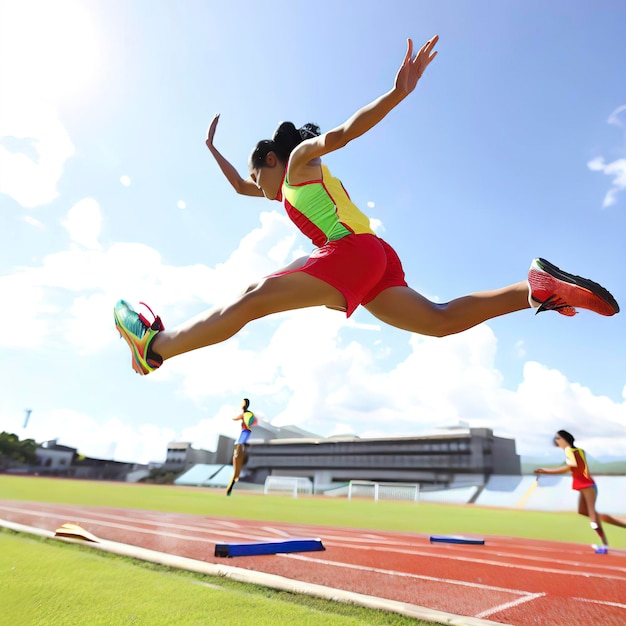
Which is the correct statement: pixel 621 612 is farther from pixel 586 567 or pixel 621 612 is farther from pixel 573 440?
pixel 573 440

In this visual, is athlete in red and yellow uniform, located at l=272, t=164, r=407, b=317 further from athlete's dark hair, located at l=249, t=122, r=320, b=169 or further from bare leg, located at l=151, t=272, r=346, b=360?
athlete's dark hair, located at l=249, t=122, r=320, b=169

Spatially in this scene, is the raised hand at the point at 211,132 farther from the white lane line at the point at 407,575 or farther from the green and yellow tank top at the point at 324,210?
the white lane line at the point at 407,575

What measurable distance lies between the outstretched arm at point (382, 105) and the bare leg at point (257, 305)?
0.58m

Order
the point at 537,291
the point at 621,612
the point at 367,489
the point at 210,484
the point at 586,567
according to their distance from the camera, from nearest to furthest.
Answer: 1. the point at 621,612
2. the point at 537,291
3. the point at 586,567
4. the point at 367,489
5. the point at 210,484

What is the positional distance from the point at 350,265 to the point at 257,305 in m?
0.45

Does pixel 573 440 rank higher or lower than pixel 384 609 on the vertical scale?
higher

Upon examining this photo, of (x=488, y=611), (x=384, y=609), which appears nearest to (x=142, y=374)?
(x=384, y=609)

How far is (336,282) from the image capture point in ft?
7.29

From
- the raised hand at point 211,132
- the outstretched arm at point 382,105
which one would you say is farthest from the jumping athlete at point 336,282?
the raised hand at point 211,132

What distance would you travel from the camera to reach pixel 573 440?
601cm

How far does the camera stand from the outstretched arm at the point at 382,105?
6.64 feet

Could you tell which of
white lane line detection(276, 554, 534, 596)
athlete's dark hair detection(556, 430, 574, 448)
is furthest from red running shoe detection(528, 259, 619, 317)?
athlete's dark hair detection(556, 430, 574, 448)

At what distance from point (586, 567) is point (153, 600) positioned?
11.1 feet

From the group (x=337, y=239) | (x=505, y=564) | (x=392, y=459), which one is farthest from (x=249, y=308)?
(x=392, y=459)
